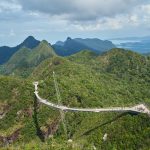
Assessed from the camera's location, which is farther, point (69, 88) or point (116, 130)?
point (69, 88)

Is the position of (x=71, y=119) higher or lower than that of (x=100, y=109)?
lower

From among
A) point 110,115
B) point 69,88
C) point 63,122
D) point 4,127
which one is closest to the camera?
point 110,115

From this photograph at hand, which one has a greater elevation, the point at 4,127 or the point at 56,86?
the point at 56,86

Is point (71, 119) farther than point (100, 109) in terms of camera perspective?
Yes

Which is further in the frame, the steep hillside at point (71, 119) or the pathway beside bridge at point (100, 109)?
the pathway beside bridge at point (100, 109)

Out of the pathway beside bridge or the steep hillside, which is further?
the pathway beside bridge

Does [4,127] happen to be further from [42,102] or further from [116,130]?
Answer: [116,130]

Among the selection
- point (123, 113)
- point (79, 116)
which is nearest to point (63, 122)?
point (79, 116)

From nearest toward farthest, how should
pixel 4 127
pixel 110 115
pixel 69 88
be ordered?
pixel 110 115
pixel 4 127
pixel 69 88

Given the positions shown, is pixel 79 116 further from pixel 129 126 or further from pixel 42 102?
pixel 129 126
